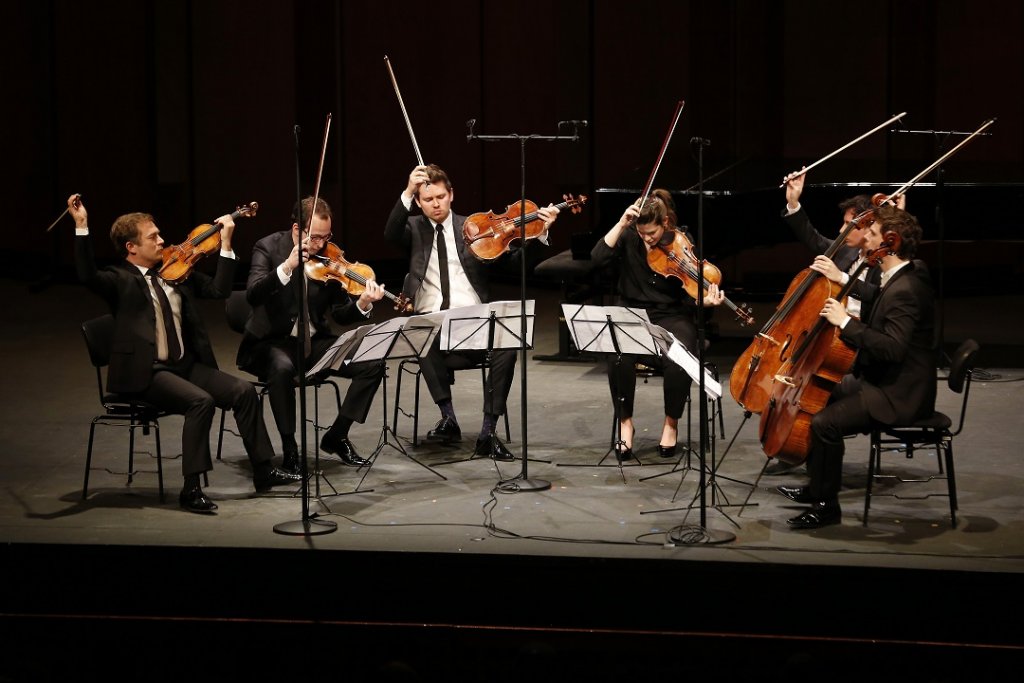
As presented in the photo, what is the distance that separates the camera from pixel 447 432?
6.00 m

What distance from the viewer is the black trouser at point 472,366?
5.79 meters

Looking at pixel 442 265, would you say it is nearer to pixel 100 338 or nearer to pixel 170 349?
pixel 170 349

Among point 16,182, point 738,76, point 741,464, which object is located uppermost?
point 738,76

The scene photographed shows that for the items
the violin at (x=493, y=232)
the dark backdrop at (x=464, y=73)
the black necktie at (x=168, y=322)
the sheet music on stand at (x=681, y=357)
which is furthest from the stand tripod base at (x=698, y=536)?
the dark backdrop at (x=464, y=73)

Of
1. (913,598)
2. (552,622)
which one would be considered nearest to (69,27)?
(552,622)

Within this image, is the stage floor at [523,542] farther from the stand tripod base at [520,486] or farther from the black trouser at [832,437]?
the black trouser at [832,437]

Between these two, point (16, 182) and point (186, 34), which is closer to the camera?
point (186, 34)

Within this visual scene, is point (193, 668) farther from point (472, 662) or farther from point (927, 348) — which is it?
point (927, 348)

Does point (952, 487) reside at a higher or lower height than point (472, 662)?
higher

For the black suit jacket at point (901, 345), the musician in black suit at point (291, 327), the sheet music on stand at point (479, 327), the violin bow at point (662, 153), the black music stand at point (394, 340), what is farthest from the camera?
the musician in black suit at point (291, 327)

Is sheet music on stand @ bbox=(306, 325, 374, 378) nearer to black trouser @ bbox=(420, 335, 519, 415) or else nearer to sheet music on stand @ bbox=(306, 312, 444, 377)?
sheet music on stand @ bbox=(306, 312, 444, 377)

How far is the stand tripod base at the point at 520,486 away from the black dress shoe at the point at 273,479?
84cm

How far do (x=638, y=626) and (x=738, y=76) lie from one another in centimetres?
712

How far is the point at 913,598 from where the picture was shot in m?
4.16
